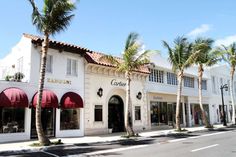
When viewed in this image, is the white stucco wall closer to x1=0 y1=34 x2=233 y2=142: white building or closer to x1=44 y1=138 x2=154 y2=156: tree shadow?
x1=0 y1=34 x2=233 y2=142: white building

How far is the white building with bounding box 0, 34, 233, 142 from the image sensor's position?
1733 centimetres

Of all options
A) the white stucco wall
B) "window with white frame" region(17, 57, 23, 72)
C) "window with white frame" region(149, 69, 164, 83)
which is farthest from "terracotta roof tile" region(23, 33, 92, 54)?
"window with white frame" region(149, 69, 164, 83)

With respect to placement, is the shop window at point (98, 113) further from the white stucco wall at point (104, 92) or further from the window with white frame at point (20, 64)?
the window with white frame at point (20, 64)

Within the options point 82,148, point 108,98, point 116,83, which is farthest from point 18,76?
point 116,83

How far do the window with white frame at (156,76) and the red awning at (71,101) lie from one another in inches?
444

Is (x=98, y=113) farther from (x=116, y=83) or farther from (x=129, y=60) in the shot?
(x=129, y=60)

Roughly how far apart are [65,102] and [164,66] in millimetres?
14762

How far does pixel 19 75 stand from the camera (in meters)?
18.8

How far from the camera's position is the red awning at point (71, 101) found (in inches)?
761

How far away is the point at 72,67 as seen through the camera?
69.4 feet

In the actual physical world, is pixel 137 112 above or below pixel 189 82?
below

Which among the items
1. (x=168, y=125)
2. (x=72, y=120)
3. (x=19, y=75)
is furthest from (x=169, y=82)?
(x=19, y=75)

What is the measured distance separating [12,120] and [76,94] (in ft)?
17.8

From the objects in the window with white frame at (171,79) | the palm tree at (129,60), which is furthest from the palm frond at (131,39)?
the window with white frame at (171,79)
